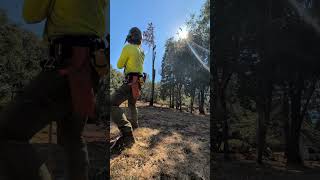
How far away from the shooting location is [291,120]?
3438 millimetres

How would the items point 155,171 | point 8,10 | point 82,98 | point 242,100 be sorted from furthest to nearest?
point 242,100, point 155,171, point 8,10, point 82,98

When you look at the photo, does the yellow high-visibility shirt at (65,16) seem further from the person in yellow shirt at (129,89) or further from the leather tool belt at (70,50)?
the person in yellow shirt at (129,89)

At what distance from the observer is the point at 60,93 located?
1477mm

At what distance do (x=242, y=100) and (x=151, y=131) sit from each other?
2.45 feet

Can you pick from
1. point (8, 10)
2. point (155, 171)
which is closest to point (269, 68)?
point (155, 171)

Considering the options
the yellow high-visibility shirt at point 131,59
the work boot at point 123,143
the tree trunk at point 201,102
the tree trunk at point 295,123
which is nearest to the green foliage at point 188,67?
the tree trunk at point 201,102

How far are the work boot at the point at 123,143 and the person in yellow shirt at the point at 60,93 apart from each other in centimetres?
138

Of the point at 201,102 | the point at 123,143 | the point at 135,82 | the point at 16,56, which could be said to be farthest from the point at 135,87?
the point at 16,56

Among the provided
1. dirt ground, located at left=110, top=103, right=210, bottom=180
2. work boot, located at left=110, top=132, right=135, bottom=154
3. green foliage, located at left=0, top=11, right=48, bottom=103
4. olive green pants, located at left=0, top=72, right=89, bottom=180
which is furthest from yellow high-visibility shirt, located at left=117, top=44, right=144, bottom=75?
olive green pants, located at left=0, top=72, right=89, bottom=180

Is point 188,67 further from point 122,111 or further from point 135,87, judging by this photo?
point 122,111

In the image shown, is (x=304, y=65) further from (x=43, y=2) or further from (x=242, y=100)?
(x=43, y=2)

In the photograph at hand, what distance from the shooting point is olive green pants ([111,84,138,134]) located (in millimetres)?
3054

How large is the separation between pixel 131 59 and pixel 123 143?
0.58 metres

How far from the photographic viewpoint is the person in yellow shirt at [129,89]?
305 cm
